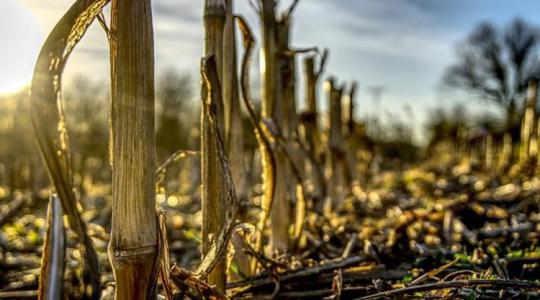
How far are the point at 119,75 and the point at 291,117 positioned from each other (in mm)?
1671

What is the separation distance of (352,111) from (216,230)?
5.03m

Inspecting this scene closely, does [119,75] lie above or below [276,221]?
above

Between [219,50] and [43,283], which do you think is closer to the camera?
[43,283]

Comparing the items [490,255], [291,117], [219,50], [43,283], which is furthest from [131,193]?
[291,117]

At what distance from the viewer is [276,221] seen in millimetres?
2645

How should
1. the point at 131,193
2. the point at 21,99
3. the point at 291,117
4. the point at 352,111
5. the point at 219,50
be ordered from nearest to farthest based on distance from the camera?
the point at 131,193, the point at 219,50, the point at 291,117, the point at 352,111, the point at 21,99

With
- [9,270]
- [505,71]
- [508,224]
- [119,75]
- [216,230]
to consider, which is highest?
[505,71]

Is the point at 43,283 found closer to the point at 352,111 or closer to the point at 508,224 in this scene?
the point at 508,224

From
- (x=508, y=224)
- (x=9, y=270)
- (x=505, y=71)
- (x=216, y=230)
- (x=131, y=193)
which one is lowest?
(x=9, y=270)

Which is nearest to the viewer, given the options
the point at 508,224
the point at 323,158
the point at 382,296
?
the point at 382,296

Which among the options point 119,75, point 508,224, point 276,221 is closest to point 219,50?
point 119,75

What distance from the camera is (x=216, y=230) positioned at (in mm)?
1662

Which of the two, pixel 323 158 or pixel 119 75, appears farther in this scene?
pixel 323 158

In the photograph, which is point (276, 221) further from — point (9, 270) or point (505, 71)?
point (505, 71)
